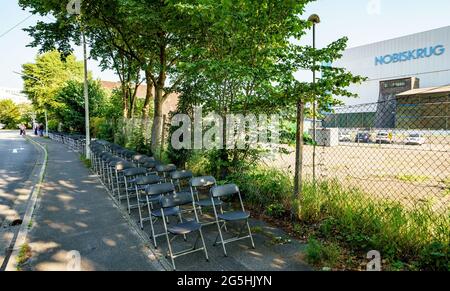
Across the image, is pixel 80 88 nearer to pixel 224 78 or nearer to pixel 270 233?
pixel 224 78

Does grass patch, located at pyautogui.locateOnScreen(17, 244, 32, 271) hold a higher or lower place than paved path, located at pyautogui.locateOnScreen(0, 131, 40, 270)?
lower

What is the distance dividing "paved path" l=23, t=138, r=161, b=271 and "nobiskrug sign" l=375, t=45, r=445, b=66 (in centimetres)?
4875

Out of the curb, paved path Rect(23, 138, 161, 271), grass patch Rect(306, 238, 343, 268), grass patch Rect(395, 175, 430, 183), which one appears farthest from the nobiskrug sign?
the curb

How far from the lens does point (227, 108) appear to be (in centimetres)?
753

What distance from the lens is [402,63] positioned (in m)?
44.8

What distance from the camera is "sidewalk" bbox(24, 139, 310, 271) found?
407 centimetres

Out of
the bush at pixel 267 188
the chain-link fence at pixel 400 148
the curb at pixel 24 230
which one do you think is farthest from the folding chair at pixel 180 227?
the chain-link fence at pixel 400 148

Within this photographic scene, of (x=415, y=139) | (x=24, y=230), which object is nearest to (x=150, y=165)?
(x=24, y=230)

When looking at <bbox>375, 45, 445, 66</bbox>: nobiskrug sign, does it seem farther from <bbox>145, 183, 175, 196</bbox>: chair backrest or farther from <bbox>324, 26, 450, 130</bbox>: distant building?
<bbox>145, 183, 175, 196</bbox>: chair backrest

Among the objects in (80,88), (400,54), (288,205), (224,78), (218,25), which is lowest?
(288,205)

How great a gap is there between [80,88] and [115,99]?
2938 millimetres

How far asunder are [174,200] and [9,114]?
88.1m

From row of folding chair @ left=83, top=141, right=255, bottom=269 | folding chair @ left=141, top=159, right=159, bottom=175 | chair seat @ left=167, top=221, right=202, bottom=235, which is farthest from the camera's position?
folding chair @ left=141, top=159, right=159, bottom=175
